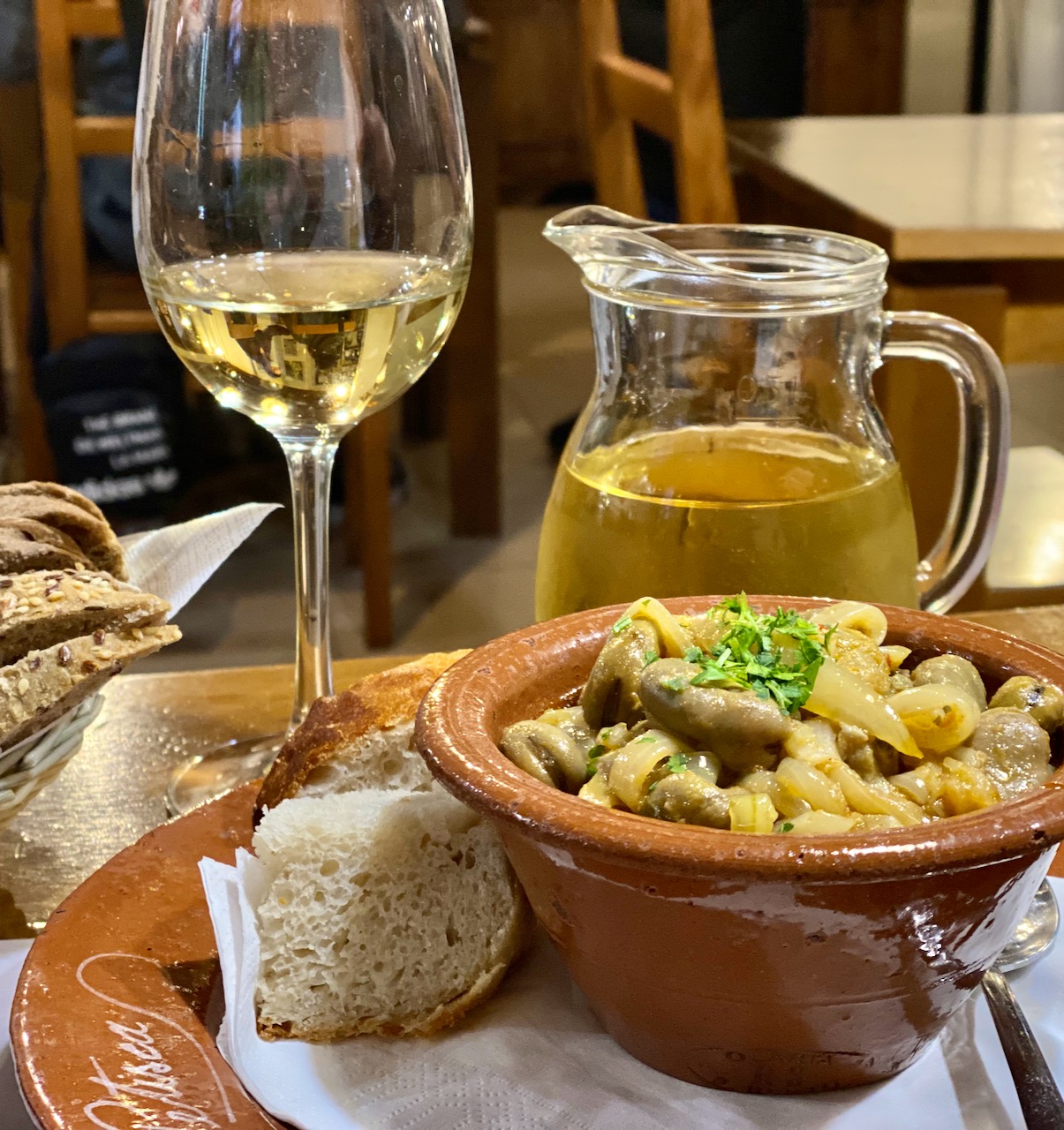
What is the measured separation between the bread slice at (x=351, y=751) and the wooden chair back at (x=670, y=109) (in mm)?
1184

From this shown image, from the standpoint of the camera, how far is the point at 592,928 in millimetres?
508

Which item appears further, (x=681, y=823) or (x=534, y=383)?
(x=534, y=383)

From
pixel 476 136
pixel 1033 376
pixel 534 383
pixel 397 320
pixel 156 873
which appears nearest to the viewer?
pixel 156 873

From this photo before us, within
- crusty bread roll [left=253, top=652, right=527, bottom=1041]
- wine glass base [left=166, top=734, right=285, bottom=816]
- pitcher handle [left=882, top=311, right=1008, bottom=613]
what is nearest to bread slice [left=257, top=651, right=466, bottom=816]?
crusty bread roll [left=253, top=652, right=527, bottom=1041]

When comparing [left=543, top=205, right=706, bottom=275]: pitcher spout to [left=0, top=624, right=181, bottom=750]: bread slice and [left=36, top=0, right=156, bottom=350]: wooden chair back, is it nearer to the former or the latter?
[left=0, top=624, right=181, bottom=750]: bread slice

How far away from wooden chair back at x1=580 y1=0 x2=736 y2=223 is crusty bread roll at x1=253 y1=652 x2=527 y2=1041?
123cm

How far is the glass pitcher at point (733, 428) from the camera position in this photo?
738 mm

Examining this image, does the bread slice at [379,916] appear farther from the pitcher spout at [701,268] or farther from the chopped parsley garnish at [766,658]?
the pitcher spout at [701,268]

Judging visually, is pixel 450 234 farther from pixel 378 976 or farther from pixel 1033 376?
pixel 1033 376

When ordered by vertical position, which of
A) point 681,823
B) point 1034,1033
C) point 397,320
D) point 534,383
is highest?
point 397,320

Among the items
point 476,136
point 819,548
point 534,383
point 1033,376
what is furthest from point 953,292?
point 534,383

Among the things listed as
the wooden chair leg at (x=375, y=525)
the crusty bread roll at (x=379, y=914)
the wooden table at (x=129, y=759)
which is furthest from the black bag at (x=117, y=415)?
the crusty bread roll at (x=379, y=914)

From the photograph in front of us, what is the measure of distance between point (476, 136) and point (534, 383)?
1455 millimetres

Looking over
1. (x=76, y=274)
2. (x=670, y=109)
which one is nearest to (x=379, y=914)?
(x=670, y=109)
